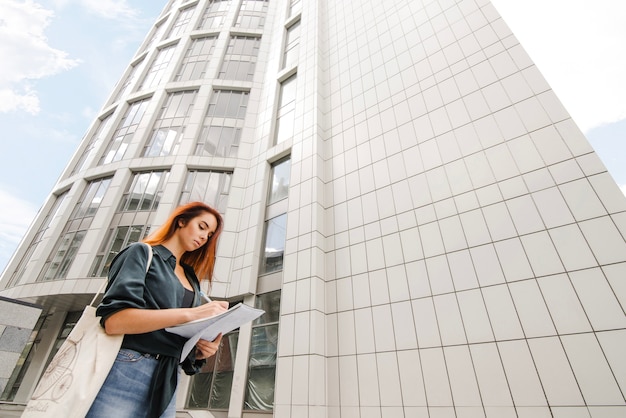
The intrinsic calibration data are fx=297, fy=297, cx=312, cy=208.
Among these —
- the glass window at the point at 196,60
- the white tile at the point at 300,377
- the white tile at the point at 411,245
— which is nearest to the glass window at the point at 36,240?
the glass window at the point at 196,60

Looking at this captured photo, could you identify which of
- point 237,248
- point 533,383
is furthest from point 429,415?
point 237,248

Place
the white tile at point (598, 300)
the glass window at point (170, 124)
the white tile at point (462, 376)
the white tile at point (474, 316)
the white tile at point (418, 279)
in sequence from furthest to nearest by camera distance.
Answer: the glass window at point (170, 124)
the white tile at point (418, 279)
the white tile at point (474, 316)
the white tile at point (462, 376)
the white tile at point (598, 300)

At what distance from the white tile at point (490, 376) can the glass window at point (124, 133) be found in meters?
15.9

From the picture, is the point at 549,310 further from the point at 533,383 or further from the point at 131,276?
the point at 131,276

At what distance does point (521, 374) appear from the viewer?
476cm

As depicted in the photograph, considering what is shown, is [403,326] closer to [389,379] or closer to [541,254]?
[389,379]

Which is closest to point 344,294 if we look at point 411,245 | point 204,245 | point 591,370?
point 411,245

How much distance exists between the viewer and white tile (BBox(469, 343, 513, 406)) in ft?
15.6

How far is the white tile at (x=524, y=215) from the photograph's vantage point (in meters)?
5.62

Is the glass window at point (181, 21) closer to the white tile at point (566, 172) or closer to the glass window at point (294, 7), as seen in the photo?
the glass window at point (294, 7)

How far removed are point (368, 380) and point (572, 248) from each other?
450 centimetres

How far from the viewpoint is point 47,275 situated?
1189 cm

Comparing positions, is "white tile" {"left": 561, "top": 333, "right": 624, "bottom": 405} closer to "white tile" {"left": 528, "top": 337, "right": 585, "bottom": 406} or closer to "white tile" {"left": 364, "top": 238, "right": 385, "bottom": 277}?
"white tile" {"left": 528, "top": 337, "right": 585, "bottom": 406}

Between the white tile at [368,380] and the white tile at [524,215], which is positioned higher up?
the white tile at [524,215]
